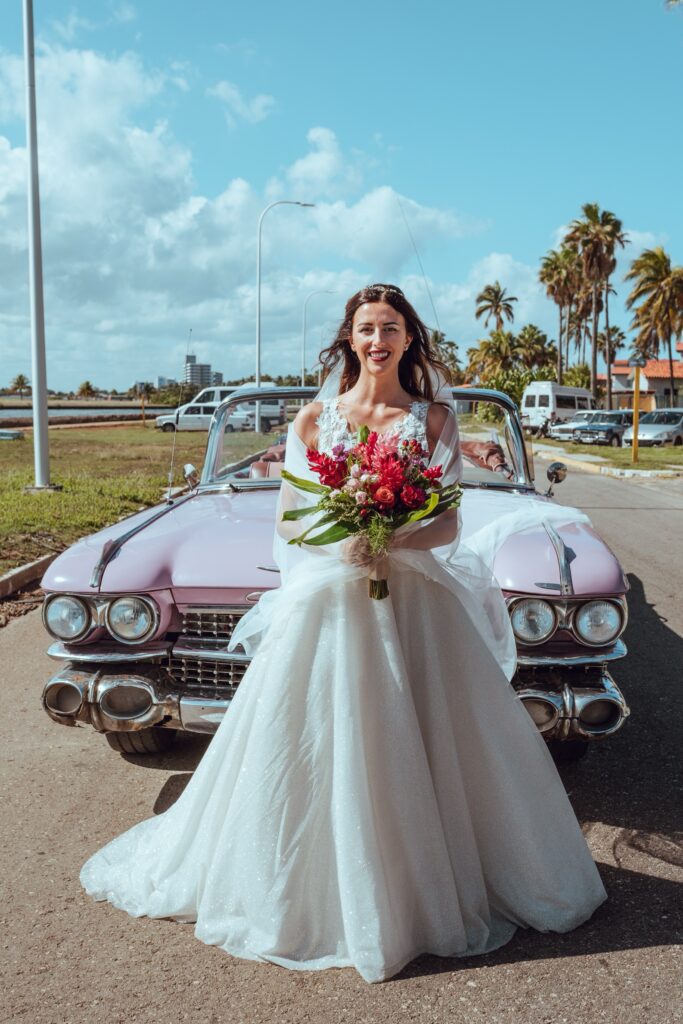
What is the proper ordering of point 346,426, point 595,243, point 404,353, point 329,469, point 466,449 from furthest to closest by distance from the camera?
point 595,243
point 466,449
point 404,353
point 346,426
point 329,469

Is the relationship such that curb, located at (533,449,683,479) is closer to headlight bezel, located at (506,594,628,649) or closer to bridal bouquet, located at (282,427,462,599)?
headlight bezel, located at (506,594,628,649)

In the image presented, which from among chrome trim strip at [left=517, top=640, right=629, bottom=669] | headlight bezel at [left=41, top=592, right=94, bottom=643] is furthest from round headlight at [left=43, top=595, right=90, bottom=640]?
chrome trim strip at [left=517, top=640, right=629, bottom=669]

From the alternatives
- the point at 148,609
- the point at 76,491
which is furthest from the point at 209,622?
the point at 76,491

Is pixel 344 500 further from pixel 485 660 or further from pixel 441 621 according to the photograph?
pixel 485 660

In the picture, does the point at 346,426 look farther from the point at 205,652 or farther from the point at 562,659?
the point at 562,659

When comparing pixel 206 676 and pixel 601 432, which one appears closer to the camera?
pixel 206 676

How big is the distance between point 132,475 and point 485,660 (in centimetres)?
1480

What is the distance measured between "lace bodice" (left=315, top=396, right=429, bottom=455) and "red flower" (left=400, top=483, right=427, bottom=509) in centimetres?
32

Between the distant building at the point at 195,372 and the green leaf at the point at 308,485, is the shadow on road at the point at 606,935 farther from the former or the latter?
the distant building at the point at 195,372

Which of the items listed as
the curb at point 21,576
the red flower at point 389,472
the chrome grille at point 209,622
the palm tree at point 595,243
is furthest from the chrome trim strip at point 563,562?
the palm tree at point 595,243

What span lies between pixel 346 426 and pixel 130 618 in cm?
123

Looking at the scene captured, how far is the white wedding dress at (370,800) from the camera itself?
2.66 metres

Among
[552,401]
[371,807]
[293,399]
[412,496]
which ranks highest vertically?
[552,401]

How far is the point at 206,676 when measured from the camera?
12.1 ft
